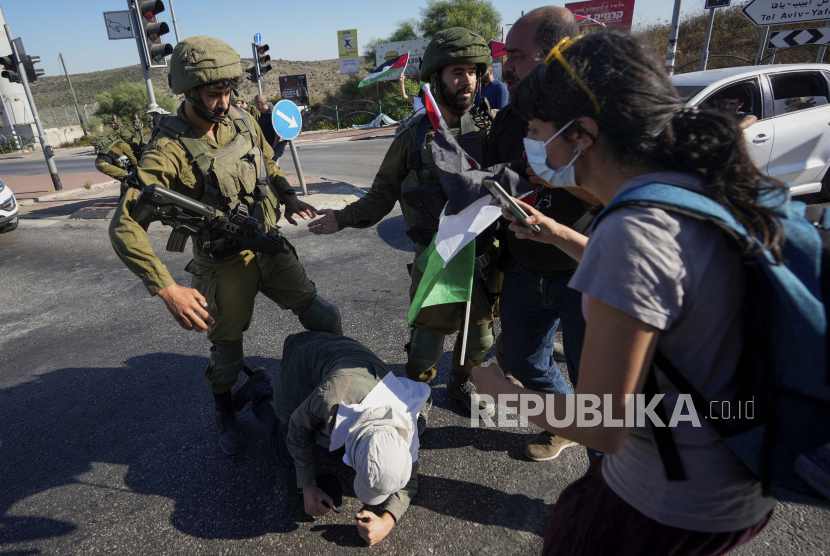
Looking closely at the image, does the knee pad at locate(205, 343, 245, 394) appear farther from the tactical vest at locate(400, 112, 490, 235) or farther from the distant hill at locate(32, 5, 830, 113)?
the distant hill at locate(32, 5, 830, 113)

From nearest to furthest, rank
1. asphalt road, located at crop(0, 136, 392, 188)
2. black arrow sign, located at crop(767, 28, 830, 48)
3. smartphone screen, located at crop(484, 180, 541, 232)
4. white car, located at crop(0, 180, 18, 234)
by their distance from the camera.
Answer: smartphone screen, located at crop(484, 180, 541, 232) < white car, located at crop(0, 180, 18, 234) < black arrow sign, located at crop(767, 28, 830, 48) < asphalt road, located at crop(0, 136, 392, 188)

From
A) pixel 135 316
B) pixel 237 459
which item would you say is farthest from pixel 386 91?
pixel 237 459

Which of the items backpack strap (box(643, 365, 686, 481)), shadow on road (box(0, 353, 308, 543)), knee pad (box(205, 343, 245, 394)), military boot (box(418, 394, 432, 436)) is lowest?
shadow on road (box(0, 353, 308, 543))

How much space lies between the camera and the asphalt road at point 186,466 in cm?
218

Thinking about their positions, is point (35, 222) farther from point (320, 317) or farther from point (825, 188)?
point (825, 188)

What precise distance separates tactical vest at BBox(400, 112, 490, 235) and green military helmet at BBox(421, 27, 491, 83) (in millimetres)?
267

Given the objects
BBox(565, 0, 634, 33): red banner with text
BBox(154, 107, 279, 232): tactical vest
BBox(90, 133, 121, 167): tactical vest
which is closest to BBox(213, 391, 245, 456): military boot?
BBox(154, 107, 279, 232): tactical vest

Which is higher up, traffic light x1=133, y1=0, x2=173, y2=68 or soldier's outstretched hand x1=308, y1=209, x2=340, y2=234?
traffic light x1=133, y1=0, x2=173, y2=68

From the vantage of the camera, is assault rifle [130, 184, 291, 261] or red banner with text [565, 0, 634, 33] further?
red banner with text [565, 0, 634, 33]

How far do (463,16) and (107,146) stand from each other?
31068mm

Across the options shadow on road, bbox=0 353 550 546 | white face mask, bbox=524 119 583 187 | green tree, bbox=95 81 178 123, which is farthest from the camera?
green tree, bbox=95 81 178 123

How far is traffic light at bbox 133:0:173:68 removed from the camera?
21.6 ft

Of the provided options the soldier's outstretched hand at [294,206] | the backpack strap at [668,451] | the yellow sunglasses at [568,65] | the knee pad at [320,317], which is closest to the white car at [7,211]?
the soldier's outstretched hand at [294,206]

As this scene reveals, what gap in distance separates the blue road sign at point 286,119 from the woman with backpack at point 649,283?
18.5 feet
